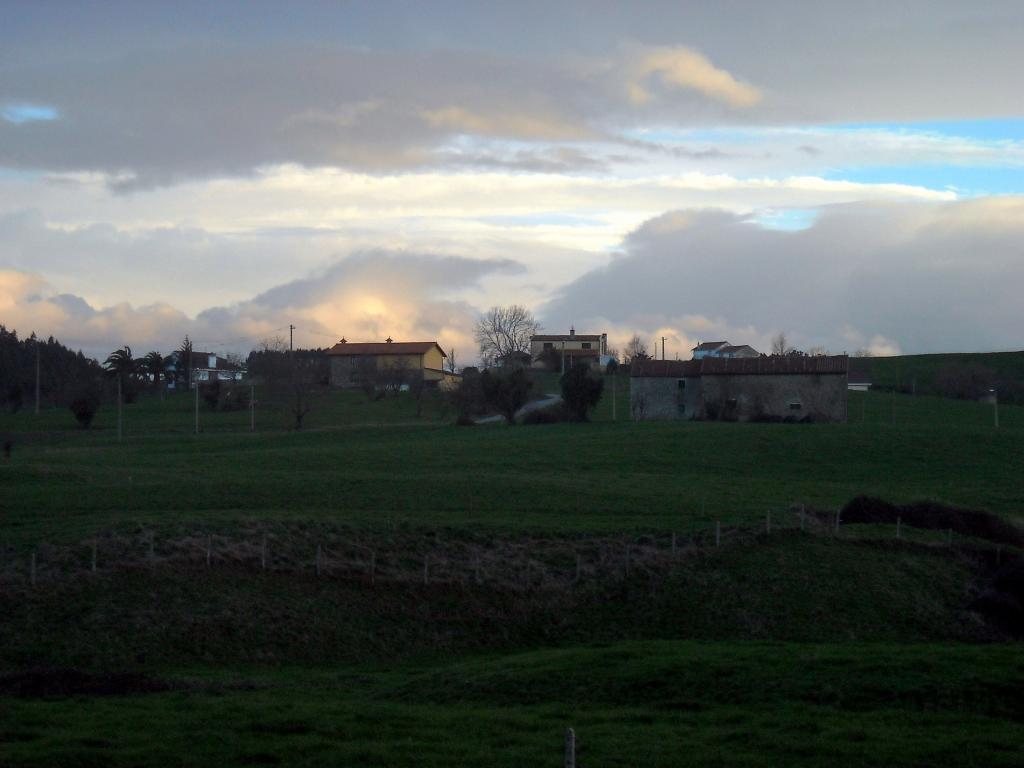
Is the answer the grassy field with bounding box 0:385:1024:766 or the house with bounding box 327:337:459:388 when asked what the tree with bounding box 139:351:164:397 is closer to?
the house with bounding box 327:337:459:388

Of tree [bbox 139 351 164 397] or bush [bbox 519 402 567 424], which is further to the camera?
tree [bbox 139 351 164 397]

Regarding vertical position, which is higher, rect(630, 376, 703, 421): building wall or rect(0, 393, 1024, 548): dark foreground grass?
rect(630, 376, 703, 421): building wall

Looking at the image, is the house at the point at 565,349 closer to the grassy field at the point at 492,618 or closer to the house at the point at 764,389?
the house at the point at 764,389

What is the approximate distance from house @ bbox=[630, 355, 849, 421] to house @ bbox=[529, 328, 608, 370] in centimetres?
6418

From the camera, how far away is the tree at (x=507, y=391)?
93.9 meters

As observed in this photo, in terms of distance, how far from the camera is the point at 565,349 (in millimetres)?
172375

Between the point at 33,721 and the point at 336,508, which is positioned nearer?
the point at 33,721

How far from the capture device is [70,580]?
2447 cm

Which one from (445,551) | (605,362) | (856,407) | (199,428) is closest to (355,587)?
(445,551)

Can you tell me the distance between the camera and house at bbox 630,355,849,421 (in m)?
85.4

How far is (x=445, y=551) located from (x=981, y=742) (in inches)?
761

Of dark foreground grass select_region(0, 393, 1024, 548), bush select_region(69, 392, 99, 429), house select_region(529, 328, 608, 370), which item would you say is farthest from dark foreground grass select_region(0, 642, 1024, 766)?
house select_region(529, 328, 608, 370)

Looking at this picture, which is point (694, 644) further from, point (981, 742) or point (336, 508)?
point (336, 508)

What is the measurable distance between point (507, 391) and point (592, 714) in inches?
3097
